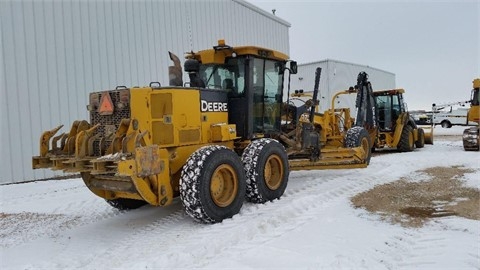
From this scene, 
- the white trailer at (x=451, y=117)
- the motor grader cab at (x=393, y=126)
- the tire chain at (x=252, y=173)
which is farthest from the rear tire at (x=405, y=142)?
the white trailer at (x=451, y=117)

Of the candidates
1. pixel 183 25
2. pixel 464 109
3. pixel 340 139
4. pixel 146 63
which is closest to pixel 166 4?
pixel 183 25

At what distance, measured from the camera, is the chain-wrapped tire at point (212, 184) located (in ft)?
16.3

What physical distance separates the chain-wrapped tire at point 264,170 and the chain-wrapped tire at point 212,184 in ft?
1.23

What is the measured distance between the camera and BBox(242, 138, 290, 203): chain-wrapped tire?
19.8 ft

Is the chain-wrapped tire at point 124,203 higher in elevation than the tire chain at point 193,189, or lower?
lower

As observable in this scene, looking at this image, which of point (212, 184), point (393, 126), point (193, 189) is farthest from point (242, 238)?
point (393, 126)

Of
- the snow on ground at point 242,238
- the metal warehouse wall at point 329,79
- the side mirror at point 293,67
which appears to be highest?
the metal warehouse wall at point 329,79

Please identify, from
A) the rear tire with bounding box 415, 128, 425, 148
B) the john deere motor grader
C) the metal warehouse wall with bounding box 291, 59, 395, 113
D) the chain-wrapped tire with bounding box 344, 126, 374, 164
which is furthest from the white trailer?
the john deere motor grader

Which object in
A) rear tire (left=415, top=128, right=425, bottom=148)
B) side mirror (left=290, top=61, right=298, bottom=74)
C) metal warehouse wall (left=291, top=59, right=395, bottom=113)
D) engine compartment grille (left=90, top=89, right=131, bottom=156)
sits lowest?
rear tire (left=415, top=128, right=425, bottom=148)

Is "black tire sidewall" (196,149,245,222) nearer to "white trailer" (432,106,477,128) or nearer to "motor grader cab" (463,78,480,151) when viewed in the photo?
"motor grader cab" (463,78,480,151)

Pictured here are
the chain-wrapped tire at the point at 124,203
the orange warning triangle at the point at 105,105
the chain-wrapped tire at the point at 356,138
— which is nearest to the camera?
the orange warning triangle at the point at 105,105

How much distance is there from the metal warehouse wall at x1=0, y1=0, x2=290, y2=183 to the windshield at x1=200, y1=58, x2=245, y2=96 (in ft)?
18.5

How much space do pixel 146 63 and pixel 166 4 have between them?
7.34 feet

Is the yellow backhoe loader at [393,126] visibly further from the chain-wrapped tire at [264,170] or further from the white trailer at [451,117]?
the white trailer at [451,117]
